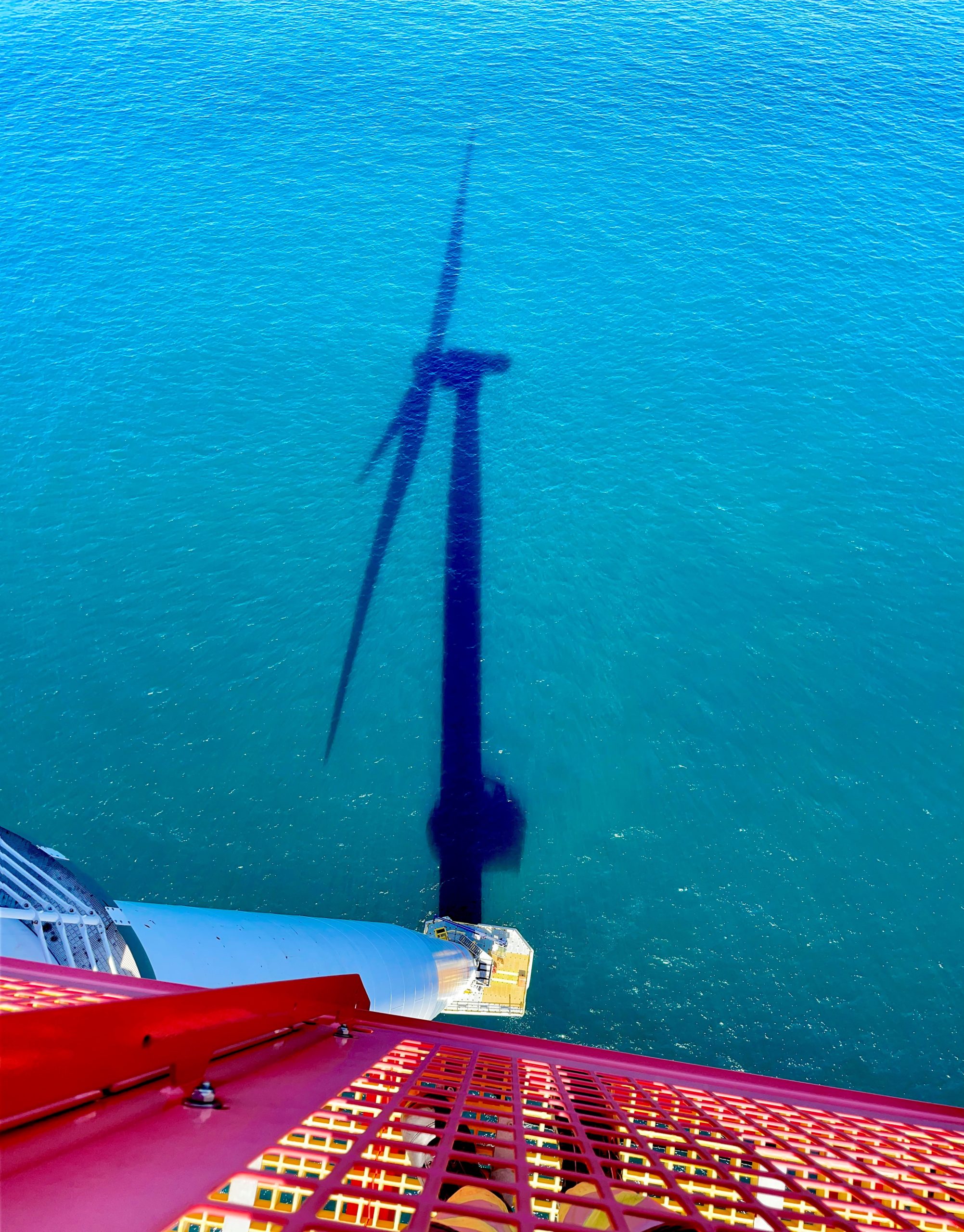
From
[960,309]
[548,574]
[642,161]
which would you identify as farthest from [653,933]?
[642,161]

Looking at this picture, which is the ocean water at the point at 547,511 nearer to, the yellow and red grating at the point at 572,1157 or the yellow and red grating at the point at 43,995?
the yellow and red grating at the point at 572,1157

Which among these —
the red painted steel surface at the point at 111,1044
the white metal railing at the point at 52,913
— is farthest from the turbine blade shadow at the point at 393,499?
the red painted steel surface at the point at 111,1044

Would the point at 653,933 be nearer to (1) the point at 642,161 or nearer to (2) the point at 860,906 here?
(2) the point at 860,906

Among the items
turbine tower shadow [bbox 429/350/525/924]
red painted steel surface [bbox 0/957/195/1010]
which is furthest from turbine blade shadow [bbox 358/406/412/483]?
red painted steel surface [bbox 0/957/195/1010]

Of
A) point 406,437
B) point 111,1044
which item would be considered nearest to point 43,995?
point 111,1044

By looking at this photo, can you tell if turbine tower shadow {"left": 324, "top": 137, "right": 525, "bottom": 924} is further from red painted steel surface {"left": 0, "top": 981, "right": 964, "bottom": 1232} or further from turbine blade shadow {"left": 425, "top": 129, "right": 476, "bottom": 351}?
red painted steel surface {"left": 0, "top": 981, "right": 964, "bottom": 1232}

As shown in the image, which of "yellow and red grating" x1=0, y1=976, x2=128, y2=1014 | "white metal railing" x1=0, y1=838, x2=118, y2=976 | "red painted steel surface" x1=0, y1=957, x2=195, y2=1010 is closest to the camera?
"yellow and red grating" x1=0, y1=976, x2=128, y2=1014
